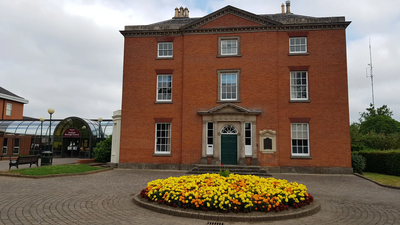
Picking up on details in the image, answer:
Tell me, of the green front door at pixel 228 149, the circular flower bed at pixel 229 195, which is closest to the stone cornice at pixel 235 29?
the green front door at pixel 228 149

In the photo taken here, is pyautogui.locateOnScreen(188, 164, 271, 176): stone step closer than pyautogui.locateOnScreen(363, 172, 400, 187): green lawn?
No

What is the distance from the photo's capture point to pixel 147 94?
69.3 feet

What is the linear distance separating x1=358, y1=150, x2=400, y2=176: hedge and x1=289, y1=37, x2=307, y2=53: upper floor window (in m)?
8.86

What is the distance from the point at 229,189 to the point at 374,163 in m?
16.4

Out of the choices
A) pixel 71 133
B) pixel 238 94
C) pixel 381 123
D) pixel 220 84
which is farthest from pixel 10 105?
pixel 381 123

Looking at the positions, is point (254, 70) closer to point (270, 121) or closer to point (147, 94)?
point (270, 121)

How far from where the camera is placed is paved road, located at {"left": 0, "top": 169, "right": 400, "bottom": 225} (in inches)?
289

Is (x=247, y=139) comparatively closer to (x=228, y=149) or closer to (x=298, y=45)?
(x=228, y=149)

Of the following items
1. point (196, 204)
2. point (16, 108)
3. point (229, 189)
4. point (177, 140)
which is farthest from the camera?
point (16, 108)

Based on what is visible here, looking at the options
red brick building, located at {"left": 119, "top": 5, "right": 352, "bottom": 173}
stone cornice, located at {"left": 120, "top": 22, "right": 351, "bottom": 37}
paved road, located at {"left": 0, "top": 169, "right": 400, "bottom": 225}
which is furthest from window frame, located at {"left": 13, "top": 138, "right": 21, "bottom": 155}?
paved road, located at {"left": 0, "top": 169, "right": 400, "bottom": 225}

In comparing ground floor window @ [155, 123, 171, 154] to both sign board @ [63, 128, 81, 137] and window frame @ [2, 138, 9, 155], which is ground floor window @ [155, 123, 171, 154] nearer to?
sign board @ [63, 128, 81, 137]

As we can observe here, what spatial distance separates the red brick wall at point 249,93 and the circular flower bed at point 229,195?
34.3 ft

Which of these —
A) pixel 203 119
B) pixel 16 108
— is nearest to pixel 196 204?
pixel 203 119

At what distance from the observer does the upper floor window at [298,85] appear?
19.8 metres
